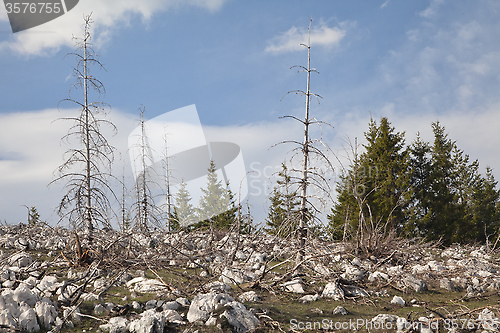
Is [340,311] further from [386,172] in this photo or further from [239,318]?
[386,172]

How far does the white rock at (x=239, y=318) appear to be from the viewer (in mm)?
4422

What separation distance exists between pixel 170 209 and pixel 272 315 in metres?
15.9

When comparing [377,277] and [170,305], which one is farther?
[377,277]

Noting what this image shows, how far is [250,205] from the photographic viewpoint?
28.6 ft

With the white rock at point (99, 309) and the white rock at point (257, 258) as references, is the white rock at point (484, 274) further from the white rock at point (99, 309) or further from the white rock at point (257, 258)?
the white rock at point (99, 309)

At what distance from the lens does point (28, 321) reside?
4320 millimetres

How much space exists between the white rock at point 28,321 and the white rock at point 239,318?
2439 millimetres

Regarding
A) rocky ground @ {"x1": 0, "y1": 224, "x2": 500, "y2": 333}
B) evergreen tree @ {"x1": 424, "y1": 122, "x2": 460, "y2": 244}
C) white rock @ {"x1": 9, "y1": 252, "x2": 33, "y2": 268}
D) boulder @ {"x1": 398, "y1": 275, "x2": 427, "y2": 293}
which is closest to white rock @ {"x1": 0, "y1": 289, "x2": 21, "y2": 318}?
rocky ground @ {"x1": 0, "y1": 224, "x2": 500, "y2": 333}

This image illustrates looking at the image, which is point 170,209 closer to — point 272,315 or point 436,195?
point 272,315

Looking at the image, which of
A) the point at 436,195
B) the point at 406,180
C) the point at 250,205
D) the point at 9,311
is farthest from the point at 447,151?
the point at 9,311

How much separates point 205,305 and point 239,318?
0.54 meters

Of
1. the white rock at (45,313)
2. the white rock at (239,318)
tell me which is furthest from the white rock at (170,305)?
the white rock at (45,313)

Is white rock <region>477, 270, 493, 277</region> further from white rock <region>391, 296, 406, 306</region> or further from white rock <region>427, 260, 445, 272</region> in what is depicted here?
white rock <region>391, 296, 406, 306</region>

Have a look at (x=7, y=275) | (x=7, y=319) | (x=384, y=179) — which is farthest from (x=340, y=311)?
(x=384, y=179)
